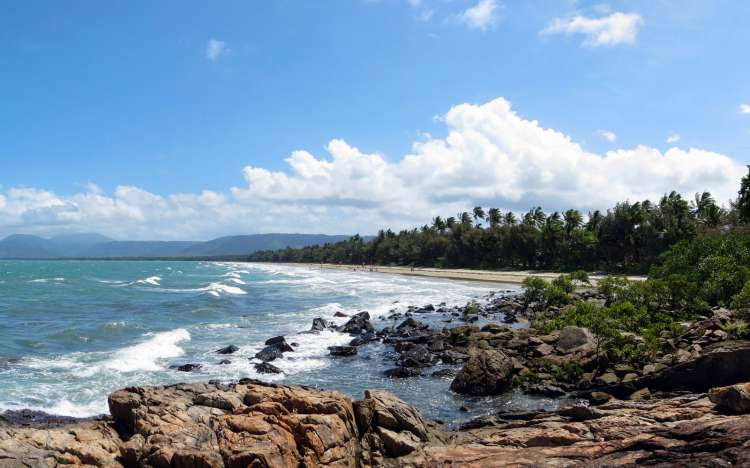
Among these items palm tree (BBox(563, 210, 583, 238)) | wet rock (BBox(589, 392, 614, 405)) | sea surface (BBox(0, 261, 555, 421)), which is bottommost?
sea surface (BBox(0, 261, 555, 421))

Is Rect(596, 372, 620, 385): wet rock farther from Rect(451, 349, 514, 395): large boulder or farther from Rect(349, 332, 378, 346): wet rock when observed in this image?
Rect(349, 332, 378, 346): wet rock

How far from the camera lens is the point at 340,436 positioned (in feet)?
33.9

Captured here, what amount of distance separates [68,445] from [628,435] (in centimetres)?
1084

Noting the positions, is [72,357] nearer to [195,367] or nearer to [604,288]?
[195,367]

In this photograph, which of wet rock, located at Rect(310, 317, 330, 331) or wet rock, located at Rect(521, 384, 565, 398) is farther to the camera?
wet rock, located at Rect(310, 317, 330, 331)

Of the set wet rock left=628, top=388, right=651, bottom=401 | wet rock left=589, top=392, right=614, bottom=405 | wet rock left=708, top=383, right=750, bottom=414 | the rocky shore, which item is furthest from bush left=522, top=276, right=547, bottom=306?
wet rock left=708, top=383, right=750, bottom=414

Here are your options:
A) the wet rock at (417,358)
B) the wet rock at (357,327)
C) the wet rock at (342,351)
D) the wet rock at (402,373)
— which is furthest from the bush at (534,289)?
the wet rock at (402,373)

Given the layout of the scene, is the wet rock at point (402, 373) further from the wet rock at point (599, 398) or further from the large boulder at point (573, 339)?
the wet rock at point (599, 398)

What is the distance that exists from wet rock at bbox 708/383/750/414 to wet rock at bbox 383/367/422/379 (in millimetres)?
12107

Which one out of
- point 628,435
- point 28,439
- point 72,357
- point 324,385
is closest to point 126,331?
point 72,357

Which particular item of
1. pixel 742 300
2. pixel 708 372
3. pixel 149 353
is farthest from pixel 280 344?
pixel 742 300

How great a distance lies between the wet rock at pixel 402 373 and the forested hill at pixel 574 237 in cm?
3282

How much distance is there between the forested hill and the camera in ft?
200

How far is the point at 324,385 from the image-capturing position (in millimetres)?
19500
